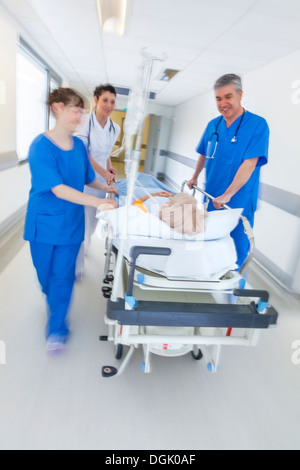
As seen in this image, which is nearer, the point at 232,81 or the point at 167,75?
the point at 232,81

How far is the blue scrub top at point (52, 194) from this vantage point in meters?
1.48

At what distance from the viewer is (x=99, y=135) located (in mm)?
2559

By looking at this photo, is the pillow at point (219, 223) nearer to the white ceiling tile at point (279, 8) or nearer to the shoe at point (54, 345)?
the shoe at point (54, 345)

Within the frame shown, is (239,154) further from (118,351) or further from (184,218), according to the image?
(118,351)

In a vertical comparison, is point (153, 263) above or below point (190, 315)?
above

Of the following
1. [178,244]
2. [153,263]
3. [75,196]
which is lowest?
[153,263]

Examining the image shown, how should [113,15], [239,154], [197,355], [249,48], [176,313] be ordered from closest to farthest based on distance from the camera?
[176,313] → [197,355] → [239,154] → [113,15] → [249,48]

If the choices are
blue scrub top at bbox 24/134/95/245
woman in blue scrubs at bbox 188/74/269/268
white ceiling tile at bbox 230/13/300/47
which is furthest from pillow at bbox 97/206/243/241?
white ceiling tile at bbox 230/13/300/47

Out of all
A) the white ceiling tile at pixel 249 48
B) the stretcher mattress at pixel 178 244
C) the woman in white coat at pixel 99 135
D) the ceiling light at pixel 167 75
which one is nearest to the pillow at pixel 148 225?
the stretcher mattress at pixel 178 244

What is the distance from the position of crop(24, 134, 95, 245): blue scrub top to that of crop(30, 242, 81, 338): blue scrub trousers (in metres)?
0.06

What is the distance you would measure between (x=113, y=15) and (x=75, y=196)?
2.27 metres

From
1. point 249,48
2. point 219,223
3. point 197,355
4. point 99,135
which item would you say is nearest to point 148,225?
point 219,223

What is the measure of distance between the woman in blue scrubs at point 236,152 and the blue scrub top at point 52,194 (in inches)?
33.4

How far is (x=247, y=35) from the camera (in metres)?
2.80
